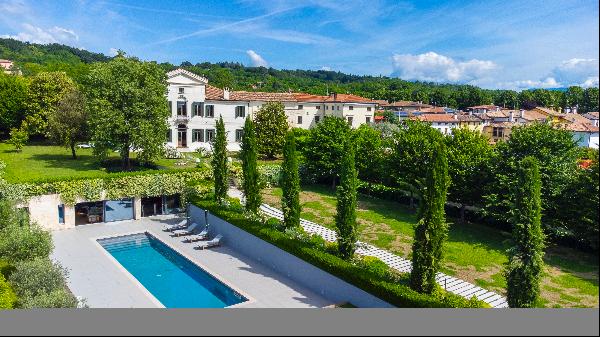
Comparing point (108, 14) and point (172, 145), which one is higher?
point (108, 14)

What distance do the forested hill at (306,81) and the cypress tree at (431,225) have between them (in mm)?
2671

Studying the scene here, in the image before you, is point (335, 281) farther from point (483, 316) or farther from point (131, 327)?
point (131, 327)

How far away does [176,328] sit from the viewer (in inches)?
297

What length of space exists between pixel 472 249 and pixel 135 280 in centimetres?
1169

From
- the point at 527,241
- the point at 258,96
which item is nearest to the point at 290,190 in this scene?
the point at 527,241

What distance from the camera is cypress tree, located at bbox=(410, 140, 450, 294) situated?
33.4 feet

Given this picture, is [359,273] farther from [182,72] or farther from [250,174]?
→ [182,72]

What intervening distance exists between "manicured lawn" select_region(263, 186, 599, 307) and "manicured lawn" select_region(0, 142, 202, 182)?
30.7 ft

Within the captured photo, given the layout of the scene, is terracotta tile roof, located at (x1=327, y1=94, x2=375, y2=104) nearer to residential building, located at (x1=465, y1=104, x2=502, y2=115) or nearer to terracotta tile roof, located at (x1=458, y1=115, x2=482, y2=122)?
terracotta tile roof, located at (x1=458, y1=115, x2=482, y2=122)

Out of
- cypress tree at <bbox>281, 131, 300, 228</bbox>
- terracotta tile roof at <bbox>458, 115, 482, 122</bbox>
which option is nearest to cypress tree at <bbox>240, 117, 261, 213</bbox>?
cypress tree at <bbox>281, 131, 300, 228</bbox>

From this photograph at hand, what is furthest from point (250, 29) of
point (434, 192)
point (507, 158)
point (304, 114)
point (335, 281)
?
point (304, 114)

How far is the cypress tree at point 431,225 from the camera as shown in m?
10.2

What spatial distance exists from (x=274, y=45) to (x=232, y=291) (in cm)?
701

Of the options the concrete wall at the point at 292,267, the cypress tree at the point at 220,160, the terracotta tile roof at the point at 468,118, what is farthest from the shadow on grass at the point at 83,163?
the terracotta tile roof at the point at 468,118
